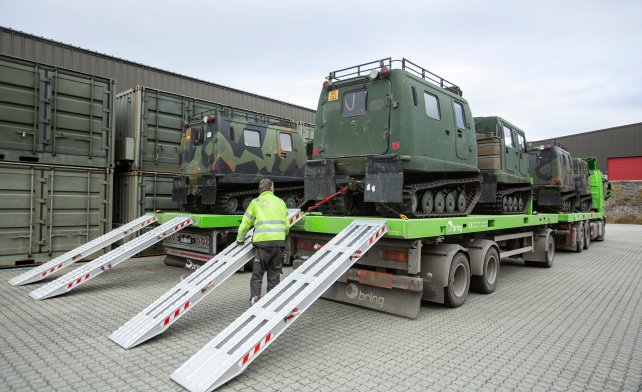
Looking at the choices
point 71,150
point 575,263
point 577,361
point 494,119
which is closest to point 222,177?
point 71,150

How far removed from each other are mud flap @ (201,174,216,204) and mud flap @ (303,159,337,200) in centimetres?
283

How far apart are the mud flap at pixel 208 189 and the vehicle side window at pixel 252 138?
1.25m

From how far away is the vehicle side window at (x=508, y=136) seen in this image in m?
9.47

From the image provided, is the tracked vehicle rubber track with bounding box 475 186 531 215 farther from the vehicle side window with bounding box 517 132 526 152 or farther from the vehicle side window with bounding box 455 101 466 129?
the vehicle side window with bounding box 455 101 466 129

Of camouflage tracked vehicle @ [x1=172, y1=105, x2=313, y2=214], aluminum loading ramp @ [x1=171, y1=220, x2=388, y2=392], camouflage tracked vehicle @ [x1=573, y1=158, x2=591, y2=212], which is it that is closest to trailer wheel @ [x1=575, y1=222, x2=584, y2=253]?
camouflage tracked vehicle @ [x1=573, y1=158, x2=591, y2=212]

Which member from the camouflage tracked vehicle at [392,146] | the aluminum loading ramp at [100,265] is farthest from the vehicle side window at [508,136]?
the aluminum loading ramp at [100,265]

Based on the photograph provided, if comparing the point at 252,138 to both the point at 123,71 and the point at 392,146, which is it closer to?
the point at 392,146

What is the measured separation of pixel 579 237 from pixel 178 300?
43.6 feet

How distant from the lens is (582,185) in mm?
15266

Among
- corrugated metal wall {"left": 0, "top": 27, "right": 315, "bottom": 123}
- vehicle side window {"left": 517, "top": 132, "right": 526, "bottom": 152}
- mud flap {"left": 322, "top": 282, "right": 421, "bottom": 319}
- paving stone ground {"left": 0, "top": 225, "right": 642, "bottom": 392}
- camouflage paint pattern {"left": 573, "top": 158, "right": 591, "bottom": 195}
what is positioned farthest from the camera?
camouflage paint pattern {"left": 573, "top": 158, "right": 591, "bottom": 195}

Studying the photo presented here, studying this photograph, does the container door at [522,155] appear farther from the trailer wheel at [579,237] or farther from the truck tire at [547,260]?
the trailer wheel at [579,237]

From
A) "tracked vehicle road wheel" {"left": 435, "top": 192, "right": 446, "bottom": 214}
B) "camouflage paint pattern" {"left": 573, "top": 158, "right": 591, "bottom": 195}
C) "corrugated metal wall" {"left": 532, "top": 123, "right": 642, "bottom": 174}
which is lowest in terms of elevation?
"tracked vehicle road wheel" {"left": 435, "top": 192, "right": 446, "bottom": 214}

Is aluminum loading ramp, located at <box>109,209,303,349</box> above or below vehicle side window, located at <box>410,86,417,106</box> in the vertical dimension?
below

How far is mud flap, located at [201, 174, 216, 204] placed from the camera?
874 cm
